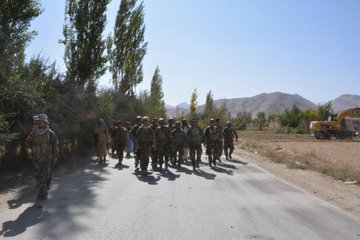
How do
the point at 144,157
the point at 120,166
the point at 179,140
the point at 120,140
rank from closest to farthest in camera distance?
the point at 144,157, the point at 120,166, the point at 179,140, the point at 120,140

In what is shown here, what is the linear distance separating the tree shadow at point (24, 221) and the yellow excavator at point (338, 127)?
42765mm

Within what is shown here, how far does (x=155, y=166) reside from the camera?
16.6m

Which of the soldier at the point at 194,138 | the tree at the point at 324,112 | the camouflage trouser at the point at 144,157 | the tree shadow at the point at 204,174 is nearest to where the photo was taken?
the tree shadow at the point at 204,174

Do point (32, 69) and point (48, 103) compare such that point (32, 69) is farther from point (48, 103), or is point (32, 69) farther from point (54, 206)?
point (54, 206)

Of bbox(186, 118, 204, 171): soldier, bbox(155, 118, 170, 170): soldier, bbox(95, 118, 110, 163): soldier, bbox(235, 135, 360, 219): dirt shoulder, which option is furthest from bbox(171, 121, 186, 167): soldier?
bbox(235, 135, 360, 219): dirt shoulder

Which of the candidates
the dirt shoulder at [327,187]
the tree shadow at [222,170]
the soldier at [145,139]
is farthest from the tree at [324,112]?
the soldier at [145,139]

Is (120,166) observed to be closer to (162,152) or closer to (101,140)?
(101,140)

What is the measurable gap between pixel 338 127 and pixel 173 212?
141 feet

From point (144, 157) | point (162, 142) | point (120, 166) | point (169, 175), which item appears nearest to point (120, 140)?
point (120, 166)

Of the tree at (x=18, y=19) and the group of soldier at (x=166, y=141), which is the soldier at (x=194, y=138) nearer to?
the group of soldier at (x=166, y=141)

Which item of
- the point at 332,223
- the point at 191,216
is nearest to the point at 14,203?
the point at 191,216

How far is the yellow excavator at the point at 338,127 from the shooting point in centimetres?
4769

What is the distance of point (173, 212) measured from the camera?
8430 millimetres

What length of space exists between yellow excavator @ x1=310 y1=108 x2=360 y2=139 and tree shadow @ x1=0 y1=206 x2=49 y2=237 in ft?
140
